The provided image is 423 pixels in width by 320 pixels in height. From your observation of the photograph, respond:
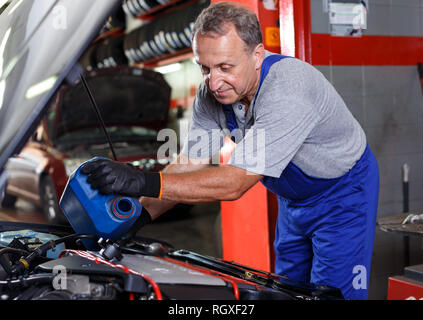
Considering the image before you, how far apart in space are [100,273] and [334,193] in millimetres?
974

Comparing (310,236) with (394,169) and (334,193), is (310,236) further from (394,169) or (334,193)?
(394,169)

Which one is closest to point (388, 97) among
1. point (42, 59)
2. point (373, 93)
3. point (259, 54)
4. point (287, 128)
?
point (373, 93)

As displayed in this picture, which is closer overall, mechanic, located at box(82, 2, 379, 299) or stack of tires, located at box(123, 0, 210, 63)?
mechanic, located at box(82, 2, 379, 299)

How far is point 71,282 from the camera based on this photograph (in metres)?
1.12

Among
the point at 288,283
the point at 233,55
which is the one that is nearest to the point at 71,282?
the point at 288,283

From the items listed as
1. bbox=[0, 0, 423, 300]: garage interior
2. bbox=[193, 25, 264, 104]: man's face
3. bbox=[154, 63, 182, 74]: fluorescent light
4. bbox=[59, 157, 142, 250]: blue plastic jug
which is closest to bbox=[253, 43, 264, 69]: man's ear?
bbox=[193, 25, 264, 104]: man's face

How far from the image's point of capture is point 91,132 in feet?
18.8

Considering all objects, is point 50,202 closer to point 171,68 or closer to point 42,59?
point 171,68

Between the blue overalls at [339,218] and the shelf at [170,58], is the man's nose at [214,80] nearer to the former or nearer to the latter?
the blue overalls at [339,218]

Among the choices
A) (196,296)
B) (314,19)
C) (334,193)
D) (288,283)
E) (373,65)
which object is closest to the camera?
(196,296)

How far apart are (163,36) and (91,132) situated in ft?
5.25
